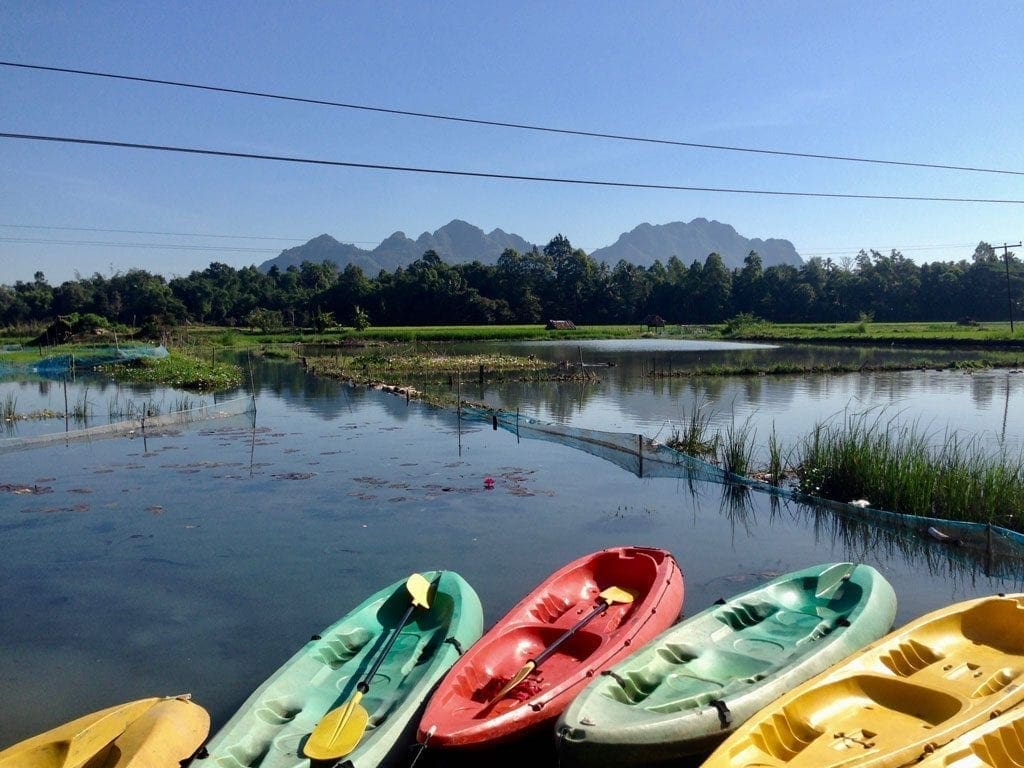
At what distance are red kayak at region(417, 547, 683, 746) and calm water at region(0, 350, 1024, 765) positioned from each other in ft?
1.86

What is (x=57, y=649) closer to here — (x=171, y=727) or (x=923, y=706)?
(x=171, y=727)

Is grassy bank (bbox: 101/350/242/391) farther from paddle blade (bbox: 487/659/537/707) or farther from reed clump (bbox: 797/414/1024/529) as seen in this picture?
paddle blade (bbox: 487/659/537/707)

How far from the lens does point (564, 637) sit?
633cm

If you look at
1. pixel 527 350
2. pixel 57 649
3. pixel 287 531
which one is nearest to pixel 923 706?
pixel 57 649

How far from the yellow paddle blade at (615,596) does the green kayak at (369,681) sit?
1124 millimetres

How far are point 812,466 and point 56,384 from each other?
29.7m

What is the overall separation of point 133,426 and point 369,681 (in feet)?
48.6

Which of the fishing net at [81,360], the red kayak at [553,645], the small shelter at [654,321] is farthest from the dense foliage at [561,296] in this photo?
the red kayak at [553,645]

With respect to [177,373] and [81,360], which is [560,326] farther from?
[177,373]

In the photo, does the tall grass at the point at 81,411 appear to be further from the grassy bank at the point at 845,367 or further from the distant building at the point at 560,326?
the distant building at the point at 560,326

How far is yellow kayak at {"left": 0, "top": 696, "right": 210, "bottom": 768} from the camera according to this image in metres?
4.77

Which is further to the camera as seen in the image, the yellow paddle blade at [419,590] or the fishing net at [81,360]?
the fishing net at [81,360]

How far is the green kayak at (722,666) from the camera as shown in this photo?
483 cm

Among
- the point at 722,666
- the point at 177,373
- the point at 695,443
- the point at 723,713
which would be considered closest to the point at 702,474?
the point at 695,443
